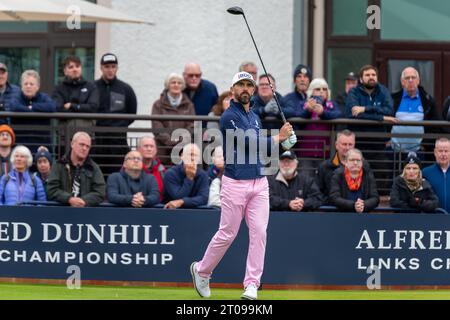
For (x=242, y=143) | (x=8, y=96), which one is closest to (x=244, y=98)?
(x=242, y=143)

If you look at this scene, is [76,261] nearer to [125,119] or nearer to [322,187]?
[125,119]

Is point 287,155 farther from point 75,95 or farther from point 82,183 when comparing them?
point 75,95

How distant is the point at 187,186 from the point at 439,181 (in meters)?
2.90

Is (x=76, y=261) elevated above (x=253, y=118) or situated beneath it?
situated beneath

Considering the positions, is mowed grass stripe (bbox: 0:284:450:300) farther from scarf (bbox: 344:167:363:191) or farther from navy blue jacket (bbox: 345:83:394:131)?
navy blue jacket (bbox: 345:83:394:131)

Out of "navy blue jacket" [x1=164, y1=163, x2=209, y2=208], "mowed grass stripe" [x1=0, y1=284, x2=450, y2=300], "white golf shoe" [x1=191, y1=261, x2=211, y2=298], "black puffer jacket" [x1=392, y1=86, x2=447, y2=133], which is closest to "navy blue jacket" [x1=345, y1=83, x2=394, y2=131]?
"black puffer jacket" [x1=392, y1=86, x2=447, y2=133]

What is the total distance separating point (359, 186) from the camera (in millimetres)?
18172

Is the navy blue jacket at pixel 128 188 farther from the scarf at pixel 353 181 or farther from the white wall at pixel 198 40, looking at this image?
the white wall at pixel 198 40
